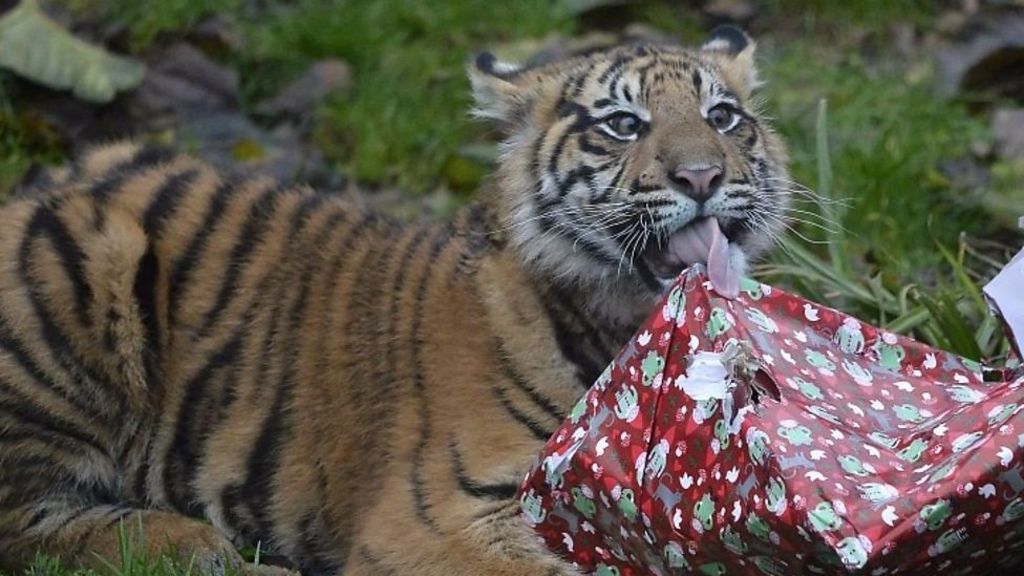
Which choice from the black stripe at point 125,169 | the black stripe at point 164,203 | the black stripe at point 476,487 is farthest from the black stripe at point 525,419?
the black stripe at point 125,169

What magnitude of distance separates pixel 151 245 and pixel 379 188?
6.95 ft

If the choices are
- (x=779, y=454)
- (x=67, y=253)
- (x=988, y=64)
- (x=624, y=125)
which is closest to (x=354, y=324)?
(x=67, y=253)

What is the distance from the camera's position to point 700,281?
3.14 metres

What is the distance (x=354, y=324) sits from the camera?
14.0ft

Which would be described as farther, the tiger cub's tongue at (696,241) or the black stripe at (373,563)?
the black stripe at (373,563)

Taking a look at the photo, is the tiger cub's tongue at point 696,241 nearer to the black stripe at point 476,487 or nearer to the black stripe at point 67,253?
the black stripe at point 476,487

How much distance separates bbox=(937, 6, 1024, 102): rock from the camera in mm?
6988

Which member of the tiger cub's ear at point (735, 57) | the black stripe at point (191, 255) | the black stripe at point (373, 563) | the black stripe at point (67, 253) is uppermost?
the tiger cub's ear at point (735, 57)

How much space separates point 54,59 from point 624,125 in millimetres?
3268

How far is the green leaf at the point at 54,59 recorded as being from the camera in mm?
6418

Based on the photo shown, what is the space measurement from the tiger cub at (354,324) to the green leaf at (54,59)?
74.0 inches

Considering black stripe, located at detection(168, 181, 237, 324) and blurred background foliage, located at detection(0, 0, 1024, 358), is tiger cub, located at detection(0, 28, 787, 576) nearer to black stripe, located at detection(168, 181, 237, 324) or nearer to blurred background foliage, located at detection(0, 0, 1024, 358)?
black stripe, located at detection(168, 181, 237, 324)

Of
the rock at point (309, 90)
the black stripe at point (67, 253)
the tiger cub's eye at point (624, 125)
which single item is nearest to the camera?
the tiger cub's eye at point (624, 125)

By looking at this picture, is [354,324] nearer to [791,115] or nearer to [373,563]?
[373,563]
